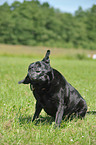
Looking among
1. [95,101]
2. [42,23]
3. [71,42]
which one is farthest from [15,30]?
[95,101]

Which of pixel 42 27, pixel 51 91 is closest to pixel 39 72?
pixel 51 91

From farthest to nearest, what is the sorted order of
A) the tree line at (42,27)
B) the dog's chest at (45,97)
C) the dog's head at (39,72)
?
the tree line at (42,27)
the dog's chest at (45,97)
the dog's head at (39,72)

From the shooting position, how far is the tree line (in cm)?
5225

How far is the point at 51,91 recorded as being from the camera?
357cm

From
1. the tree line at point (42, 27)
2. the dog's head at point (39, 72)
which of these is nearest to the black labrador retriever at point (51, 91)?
the dog's head at point (39, 72)

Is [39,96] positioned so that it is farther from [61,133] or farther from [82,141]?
[82,141]

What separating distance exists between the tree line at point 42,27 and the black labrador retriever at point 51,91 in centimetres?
4888

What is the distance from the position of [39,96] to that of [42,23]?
2118 inches

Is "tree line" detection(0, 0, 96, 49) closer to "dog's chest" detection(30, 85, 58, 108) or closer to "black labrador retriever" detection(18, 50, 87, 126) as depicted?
"black labrador retriever" detection(18, 50, 87, 126)

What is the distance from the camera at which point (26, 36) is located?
176ft

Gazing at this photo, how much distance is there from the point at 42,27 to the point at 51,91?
2110 inches

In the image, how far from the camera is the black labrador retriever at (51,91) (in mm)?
3242

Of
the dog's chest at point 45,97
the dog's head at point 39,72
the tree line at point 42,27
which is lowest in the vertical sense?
the dog's chest at point 45,97

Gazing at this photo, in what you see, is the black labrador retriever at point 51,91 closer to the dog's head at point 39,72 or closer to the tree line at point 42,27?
the dog's head at point 39,72
